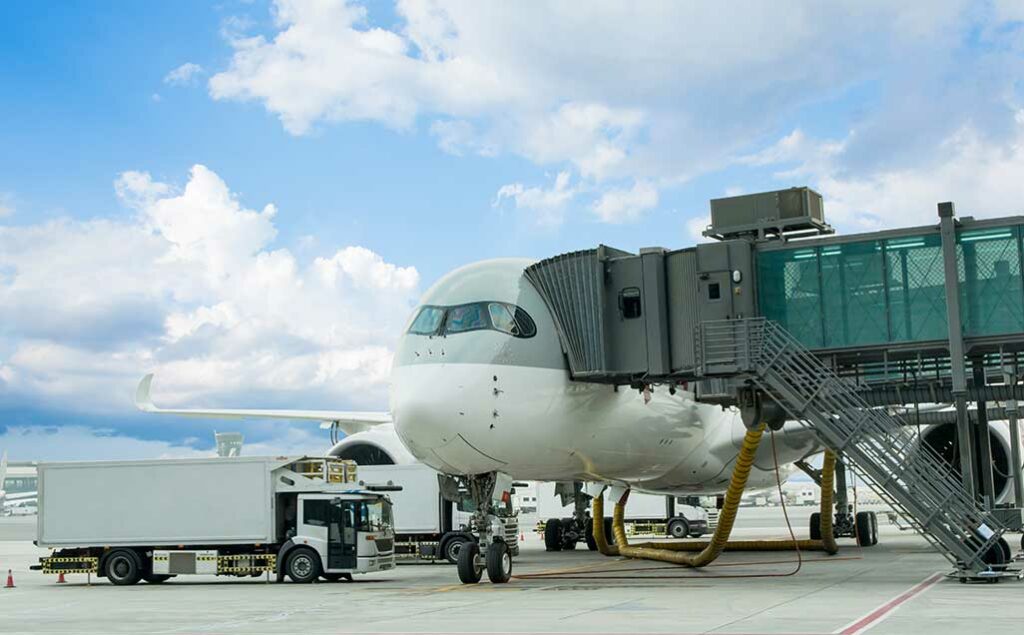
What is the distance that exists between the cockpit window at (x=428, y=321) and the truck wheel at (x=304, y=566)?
568cm

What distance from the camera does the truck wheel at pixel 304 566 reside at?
22188 mm

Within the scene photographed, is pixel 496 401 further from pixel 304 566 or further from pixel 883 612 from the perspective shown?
pixel 883 612

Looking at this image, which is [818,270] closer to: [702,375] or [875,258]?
[875,258]

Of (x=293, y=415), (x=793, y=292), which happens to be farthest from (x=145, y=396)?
(x=793, y=292)

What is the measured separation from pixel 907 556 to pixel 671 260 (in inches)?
385

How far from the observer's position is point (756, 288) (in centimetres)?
1970

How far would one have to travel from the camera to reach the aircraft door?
72.7 feet

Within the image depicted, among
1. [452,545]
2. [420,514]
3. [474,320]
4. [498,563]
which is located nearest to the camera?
[498,563]

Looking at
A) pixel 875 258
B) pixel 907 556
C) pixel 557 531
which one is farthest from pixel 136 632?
pixel 557 531

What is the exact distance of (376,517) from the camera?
2308cm

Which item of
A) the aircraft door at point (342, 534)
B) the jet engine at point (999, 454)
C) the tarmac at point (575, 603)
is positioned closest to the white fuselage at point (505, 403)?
the tarmac at point (575, 603)

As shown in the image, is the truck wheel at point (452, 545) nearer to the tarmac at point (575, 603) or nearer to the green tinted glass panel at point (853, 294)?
the tarmac at point (575, 603)

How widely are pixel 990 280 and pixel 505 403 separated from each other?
7742 mm

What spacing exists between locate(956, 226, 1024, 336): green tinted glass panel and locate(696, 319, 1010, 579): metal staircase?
2.09 m
